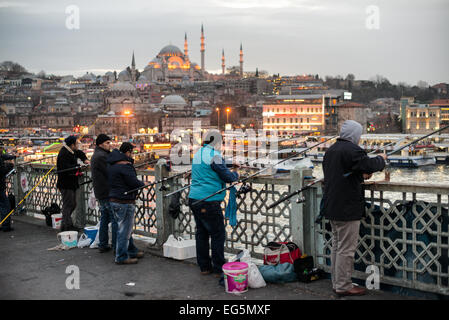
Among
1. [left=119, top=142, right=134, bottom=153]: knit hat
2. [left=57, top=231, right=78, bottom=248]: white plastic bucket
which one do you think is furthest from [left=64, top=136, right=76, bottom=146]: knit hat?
[left=119, top=142, right=134, bottom=153]: knit hat

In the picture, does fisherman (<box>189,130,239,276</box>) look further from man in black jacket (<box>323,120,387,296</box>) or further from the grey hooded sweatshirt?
the grey hooded sweatshirt

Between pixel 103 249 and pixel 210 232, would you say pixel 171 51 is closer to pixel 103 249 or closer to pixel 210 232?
pixel 103 249

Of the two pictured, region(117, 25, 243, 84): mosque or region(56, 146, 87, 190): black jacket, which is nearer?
region(56, 146, 87, 190): black jacket

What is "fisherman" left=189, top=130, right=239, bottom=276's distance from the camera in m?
4.09

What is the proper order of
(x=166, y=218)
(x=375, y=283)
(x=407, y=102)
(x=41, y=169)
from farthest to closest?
1. (x=407, y=102)
2. (x=41, y=169)
3. (x=166, y=218)
4. (x=375, y=283)

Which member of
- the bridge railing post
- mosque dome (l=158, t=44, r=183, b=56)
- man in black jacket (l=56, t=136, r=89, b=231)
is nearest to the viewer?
the bridge railing post

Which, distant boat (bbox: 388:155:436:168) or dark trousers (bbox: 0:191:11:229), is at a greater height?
dark trousers (bbox: 0:191:11:229)

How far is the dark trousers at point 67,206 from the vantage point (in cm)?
617

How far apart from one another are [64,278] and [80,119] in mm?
104888

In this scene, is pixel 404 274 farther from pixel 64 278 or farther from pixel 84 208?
pixel 84 208

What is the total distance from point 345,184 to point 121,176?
2.14 meters

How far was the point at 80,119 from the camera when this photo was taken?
344ft

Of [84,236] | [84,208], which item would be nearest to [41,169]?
[84,208]

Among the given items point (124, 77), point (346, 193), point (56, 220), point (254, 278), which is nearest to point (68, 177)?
point (56, 220)
